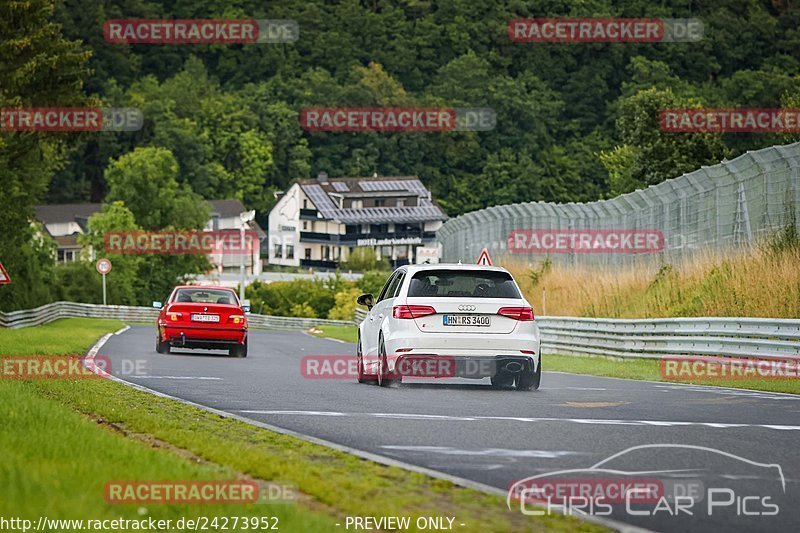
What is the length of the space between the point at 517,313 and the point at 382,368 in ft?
5.84

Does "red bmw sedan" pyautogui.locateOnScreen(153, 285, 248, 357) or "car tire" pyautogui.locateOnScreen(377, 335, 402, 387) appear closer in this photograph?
"car tire" pyautogui.locateOnScreen(377, 335, 402, 387)

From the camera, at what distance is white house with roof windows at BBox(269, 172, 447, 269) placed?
6299 inches

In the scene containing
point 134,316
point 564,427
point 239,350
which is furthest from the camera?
point 134,316

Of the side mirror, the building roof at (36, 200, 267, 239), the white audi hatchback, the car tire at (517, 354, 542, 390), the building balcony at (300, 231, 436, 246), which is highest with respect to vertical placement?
the building roof at (36, 200, 267, 239)

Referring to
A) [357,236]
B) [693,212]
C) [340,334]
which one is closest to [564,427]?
A: [693,212]

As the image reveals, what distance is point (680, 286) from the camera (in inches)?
1240

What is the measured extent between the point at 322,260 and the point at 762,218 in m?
136

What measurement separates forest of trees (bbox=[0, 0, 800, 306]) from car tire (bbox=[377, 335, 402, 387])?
11662 cm

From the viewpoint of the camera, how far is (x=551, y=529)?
7340 millimetres

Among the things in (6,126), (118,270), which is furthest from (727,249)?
(118,270)

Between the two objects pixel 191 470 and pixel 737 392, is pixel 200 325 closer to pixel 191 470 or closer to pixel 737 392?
pixel 737 392

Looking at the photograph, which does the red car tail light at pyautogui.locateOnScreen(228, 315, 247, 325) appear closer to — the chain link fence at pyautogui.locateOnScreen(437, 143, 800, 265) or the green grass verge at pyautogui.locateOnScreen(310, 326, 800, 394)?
the green grass verge at pyautogui.locateOnScreen(310, 326, 800, 394)

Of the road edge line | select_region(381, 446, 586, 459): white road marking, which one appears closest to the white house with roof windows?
the road edge line

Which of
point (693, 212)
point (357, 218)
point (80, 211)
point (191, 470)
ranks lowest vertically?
point (191, 470)
